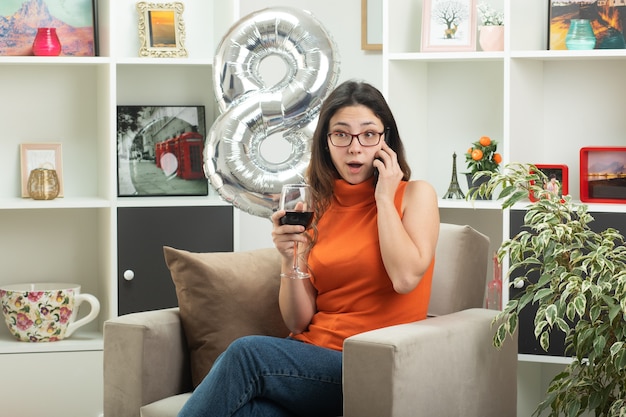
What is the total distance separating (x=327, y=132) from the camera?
2.55 metres

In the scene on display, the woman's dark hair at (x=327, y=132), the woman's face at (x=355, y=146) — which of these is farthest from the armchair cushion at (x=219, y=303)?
the woman's face at (x=355, y=146)

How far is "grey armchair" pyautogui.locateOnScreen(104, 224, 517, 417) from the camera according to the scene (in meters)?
2.14

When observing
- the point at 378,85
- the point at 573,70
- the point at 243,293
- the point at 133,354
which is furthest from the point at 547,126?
the point at 133,354

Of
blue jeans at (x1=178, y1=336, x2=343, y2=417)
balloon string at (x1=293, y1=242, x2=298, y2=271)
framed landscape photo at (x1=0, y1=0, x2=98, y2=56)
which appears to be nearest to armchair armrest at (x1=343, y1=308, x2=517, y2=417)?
blue jeans at (x1=178, y1=336, x2=343, y2=417)

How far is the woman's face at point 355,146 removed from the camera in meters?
2.47

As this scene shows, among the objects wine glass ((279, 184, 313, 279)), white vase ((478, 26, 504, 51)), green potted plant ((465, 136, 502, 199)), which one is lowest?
wine glass ((279, 184, 313, 279))

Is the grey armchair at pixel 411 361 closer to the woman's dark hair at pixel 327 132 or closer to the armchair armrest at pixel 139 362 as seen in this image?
the armchair armrest at pixel 139 362

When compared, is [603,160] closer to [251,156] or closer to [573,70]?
[573,70]

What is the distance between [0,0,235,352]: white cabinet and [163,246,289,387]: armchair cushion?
0.83 meters

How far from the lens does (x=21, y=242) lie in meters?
3.58

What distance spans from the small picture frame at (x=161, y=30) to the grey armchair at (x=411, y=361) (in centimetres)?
119

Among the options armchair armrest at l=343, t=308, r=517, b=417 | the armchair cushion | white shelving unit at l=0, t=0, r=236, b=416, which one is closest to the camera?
armchair armrest at l=343, t=308, r=517, b=417

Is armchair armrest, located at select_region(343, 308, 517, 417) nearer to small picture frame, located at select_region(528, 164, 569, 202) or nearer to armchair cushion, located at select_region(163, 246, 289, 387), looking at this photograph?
armchair cushion, located at select_region(163, 246, 289, 387)

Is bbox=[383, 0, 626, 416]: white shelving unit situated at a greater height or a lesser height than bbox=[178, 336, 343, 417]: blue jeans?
greater
